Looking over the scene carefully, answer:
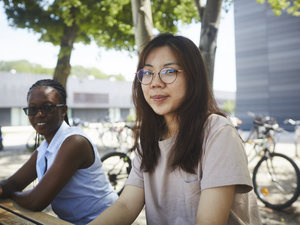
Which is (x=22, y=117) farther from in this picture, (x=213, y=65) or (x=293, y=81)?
(x=213, y=65)

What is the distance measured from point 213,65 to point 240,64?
2958 cm

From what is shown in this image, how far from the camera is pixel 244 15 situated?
1155 inches

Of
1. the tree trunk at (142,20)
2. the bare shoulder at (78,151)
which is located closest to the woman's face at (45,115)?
the bare shoulder at (78,151)

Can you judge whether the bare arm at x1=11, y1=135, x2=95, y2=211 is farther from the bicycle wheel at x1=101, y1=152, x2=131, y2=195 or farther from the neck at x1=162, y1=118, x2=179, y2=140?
the bicycle wheel at x1=101, y1=152, x2=131, y2=195

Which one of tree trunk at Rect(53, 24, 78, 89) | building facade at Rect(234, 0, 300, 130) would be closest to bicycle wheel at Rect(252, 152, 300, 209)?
tree trunk at Rect(53, 24, 78, 89)

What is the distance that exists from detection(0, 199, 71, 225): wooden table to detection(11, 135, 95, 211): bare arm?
0.07 metres

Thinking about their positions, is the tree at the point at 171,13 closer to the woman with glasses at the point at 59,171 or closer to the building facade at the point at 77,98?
the woman with glasses at the point at 59,171

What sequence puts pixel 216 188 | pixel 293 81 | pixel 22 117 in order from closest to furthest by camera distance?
pixel 216 188 → pixel 293 81 → pixel 22 117

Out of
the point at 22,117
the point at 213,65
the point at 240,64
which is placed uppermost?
the point at 240,64

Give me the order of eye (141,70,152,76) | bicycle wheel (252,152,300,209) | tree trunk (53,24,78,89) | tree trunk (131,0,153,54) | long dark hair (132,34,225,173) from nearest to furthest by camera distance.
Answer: long dark hair (132,34,225,173) < eye (141,70,152,76) < tree trunk (131,0,153,54) < bicycle wheel (252,152,300,209) < tree trunk (53,24,78,89)

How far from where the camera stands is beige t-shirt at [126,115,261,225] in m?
1.16

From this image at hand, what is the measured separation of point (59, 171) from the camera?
67.8 inches

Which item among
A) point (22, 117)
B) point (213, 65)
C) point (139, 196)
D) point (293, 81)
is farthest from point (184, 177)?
point (22, 117)

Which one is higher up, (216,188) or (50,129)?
(50,129)
